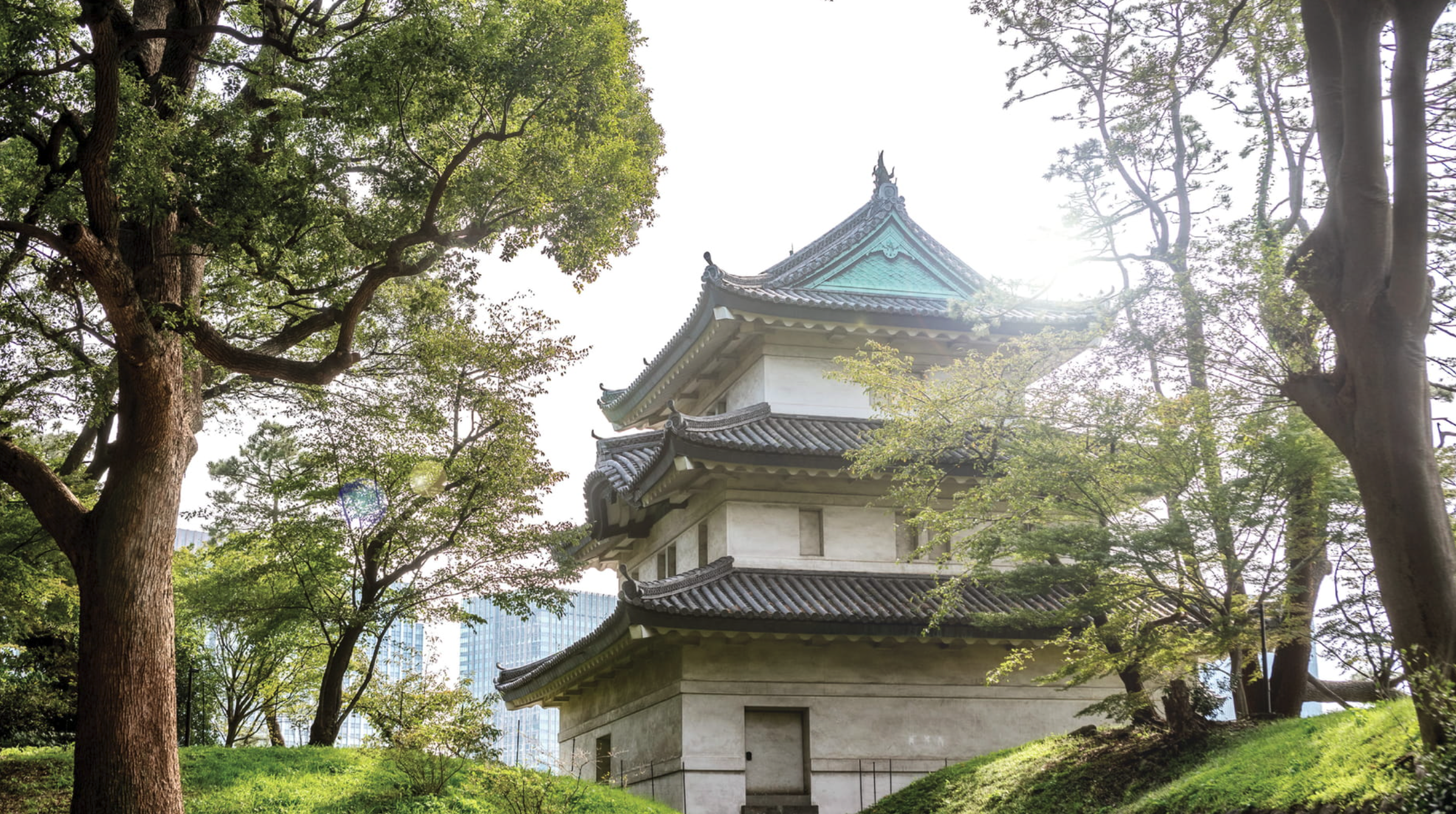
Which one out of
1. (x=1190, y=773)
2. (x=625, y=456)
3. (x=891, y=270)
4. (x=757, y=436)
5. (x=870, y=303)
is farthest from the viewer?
(x=625, y=456)

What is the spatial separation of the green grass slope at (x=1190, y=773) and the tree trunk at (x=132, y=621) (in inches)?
360

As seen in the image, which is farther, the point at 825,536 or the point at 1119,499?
the point at 825,536

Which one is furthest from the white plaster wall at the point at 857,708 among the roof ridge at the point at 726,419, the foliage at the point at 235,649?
the foliage at the point at 235,649

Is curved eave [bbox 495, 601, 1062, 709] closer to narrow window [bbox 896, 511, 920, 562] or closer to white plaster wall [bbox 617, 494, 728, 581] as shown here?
white plaster wall [bbox 617, 494, 728, 581]

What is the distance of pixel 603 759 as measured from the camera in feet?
68.0

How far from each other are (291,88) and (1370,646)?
1321cm

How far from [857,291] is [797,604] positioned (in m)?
7.27

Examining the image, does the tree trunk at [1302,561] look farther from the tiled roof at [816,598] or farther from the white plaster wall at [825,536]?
the white plaster wall at [825,536]

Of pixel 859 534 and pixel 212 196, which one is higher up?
pixel 212 196

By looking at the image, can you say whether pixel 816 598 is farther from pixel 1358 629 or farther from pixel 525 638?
pixel 525 638

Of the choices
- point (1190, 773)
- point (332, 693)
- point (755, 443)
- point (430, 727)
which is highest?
point (755, 443)

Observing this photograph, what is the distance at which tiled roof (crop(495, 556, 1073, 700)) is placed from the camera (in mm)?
15656

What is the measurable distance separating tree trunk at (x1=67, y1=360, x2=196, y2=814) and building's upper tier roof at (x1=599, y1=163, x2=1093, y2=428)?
10381 millimetres

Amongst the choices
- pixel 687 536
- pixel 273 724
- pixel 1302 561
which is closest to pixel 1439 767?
pixel 1302 561
